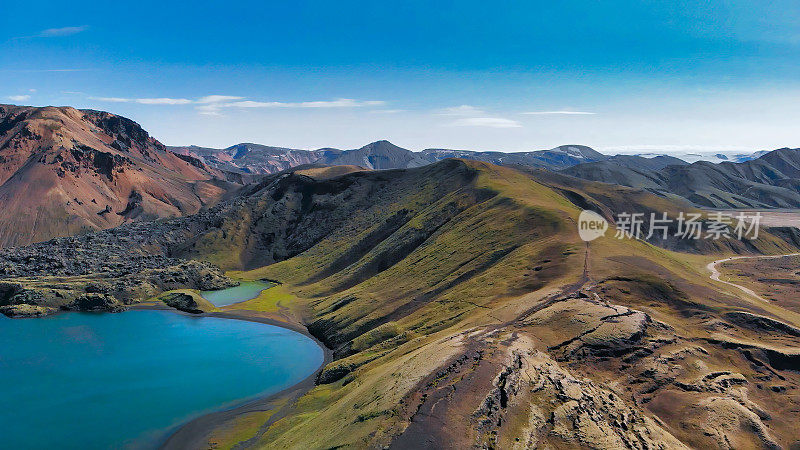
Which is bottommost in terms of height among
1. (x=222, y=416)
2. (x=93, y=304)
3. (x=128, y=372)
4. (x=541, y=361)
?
(x=93, y=304)

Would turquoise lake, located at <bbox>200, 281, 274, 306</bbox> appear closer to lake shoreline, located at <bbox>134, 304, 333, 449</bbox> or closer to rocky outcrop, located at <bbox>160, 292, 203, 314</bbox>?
rocky outcrop, located at <bbox>160, 292, 203, 314</bbox>

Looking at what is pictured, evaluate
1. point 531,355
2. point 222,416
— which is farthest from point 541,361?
point 222,416

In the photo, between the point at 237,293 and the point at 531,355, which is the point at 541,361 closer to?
the point at 531,355

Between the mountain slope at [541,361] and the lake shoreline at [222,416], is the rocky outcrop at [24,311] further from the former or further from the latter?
the lake shoreline at [222,416]

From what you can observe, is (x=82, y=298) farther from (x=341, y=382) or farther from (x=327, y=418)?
(x=327, y=418)

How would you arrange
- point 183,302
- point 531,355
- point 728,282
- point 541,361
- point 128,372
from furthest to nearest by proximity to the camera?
point 183,302 → point 728,282 → point 128,372 → point 531,355 → point 541,361

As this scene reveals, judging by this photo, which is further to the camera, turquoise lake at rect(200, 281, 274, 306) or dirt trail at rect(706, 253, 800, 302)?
turquoise lake at rect(200, 281, 274, 306)

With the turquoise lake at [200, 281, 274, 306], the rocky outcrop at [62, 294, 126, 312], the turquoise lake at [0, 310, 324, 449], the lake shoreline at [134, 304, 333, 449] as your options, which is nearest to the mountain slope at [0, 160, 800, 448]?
the lake shoreline at [134, 304, 333, 449]
